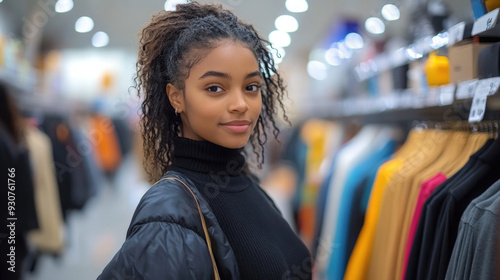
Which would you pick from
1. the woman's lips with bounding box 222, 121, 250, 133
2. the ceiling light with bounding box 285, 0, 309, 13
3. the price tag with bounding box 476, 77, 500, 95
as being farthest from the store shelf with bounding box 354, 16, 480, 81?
the woman's lips with bounding box 222, 121, 250, 133

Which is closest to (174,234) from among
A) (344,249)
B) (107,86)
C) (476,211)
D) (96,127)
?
(476,211)

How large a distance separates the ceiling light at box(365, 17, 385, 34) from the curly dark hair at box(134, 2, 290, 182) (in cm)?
247

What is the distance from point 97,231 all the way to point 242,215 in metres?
2.64

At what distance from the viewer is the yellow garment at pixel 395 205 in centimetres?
154

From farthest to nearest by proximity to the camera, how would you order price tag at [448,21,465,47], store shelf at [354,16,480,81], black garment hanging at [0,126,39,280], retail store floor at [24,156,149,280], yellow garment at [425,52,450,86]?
retail store floor at [24,156,149,280]
black garment hanging at [0,126,39,280]
yellow garment at [425,52,450,86]
price tag at [448,21,465,47]
store shelf at [354,16,480,81]

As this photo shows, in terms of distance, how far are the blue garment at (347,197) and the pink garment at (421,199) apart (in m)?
0.70

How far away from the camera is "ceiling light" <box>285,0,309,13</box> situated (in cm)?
261

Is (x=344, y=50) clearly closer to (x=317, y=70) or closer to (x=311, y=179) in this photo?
(x=311, y=179)

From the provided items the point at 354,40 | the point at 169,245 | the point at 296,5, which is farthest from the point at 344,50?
the point at 169,245

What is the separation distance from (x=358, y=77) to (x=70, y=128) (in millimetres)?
2242

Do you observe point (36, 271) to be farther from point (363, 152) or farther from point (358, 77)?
point (358, 77)

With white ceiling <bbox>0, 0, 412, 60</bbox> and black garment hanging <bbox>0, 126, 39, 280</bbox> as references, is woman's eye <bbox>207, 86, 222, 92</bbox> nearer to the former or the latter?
white ceiling <bbox>0, 0, 412, 60</bbox>

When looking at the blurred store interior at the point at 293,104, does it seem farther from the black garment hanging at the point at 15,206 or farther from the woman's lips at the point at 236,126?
the woman's lips at the point at 236,126

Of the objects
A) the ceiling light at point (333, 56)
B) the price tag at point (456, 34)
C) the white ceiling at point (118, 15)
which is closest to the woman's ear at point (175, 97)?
the white ceiling at point (118, 15)
